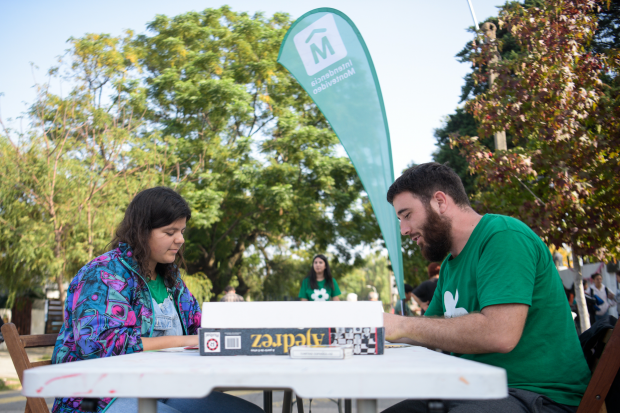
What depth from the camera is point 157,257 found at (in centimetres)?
227

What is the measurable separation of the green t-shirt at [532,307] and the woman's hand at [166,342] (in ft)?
3.27

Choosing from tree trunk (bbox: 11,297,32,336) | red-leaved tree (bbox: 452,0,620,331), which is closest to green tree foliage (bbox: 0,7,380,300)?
tree trunk (bbox: 11,297,32,336)

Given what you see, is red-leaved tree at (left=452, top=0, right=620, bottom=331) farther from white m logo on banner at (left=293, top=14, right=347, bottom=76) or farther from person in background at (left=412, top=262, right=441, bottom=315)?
white m logo on banner at (left=293, top=14, right=347, bottom=76)

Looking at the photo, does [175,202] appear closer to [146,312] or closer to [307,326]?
[146,312]

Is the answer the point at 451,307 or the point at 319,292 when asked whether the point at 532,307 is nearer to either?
the point at 451,307

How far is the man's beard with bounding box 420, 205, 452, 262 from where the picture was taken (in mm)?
1969

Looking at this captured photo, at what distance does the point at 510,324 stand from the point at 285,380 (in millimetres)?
882

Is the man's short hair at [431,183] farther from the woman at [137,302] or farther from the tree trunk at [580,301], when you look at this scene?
the tree trunk at [580,301]

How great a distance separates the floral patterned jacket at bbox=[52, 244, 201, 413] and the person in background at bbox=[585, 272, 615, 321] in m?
9.06

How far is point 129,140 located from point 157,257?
31.3 feet

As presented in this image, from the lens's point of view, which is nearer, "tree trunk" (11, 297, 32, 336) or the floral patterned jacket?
the floral patterned jacket

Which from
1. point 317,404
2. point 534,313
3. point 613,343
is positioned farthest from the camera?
point 317,404

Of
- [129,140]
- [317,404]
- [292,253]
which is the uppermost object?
[129,140]

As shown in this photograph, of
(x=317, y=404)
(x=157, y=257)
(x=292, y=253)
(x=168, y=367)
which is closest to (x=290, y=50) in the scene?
(x=317, y=404)
